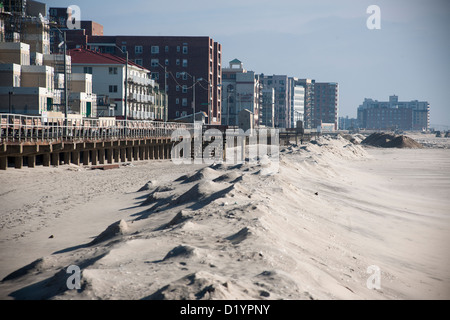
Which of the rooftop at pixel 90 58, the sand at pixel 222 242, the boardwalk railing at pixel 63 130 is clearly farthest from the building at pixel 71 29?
the sand at pixel 222 242

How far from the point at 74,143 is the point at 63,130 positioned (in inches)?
114

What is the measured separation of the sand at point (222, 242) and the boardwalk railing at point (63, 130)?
6660 mm

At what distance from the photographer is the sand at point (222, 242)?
9.77m

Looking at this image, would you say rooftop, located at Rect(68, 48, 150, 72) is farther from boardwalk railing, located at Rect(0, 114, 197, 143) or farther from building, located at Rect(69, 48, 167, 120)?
boardwalk railing, located at Rect(0, 114, 197, 143)

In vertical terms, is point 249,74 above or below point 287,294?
above

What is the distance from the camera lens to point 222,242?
12430mm

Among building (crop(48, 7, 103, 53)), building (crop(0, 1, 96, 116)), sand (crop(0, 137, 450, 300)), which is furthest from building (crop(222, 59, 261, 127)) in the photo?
sand (crop(0, 137, 450, 300))

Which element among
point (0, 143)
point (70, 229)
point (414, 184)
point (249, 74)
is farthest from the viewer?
point (249, 74)

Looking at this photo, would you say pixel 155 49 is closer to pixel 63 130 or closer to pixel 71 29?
pixel 71 29
